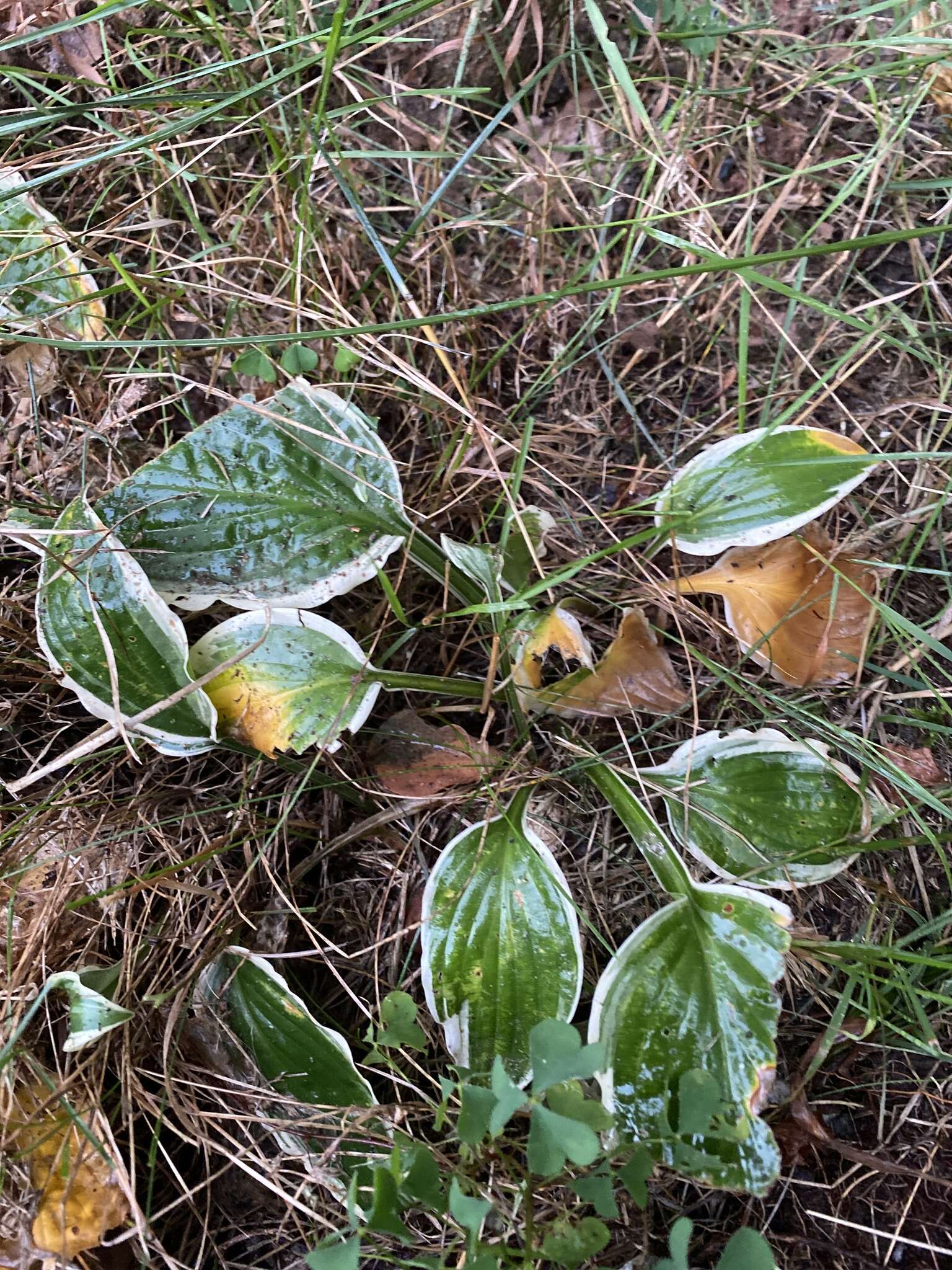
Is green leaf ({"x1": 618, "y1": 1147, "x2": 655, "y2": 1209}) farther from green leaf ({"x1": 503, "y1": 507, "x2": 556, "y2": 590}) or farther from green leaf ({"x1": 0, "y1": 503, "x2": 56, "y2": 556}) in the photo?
green leaf ({"x1": 0, "y1": 503, "x2": 56, "y2": 556})

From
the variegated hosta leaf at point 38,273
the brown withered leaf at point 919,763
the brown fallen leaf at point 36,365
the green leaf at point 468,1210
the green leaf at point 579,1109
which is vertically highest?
the variegated hosta leaf at point 38,273

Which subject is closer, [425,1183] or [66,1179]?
[425,1183]

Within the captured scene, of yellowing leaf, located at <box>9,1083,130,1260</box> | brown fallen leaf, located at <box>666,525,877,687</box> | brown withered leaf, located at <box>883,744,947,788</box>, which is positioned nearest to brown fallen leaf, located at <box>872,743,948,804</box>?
brown withered leaf, located at <box>883,744,947,788</box>

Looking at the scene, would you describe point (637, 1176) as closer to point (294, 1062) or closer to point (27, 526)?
point (294, 1062)

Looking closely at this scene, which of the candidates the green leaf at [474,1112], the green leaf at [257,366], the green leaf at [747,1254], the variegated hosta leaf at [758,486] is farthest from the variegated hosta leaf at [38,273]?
the green leaf at [747,1254]

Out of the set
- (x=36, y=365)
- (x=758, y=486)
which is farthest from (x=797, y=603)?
(x=36, y=365)

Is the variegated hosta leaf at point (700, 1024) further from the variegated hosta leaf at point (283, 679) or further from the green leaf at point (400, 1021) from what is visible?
the variegated hosta leaf at point (283, 679)
